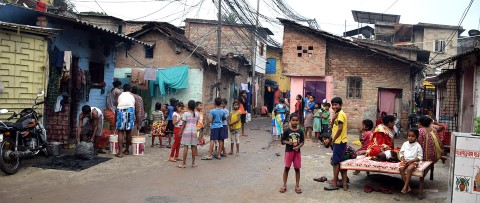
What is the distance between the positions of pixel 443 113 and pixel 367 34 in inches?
705

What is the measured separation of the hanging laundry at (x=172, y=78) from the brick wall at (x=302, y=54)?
520cm

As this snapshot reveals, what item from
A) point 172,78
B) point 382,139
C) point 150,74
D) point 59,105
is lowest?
point 382,139

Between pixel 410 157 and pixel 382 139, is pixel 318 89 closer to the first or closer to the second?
pixel 382 139

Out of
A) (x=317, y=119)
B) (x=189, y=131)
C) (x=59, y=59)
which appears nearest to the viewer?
(x=189, y=131)

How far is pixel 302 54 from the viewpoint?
19969 mm

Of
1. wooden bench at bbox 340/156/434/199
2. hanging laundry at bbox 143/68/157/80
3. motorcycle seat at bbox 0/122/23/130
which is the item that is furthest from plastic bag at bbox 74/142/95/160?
hanging laundry at bbox 143/68/157/80

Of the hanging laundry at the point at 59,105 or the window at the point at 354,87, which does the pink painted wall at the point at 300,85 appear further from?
the hanging laundry at the point at 59,105

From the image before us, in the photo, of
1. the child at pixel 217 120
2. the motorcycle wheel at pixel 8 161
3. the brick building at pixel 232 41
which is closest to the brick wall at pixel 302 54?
the brick building at pixel 232 41

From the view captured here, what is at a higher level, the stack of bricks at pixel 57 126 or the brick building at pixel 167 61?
the brick building at pixel 167 61

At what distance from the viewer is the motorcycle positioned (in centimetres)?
754

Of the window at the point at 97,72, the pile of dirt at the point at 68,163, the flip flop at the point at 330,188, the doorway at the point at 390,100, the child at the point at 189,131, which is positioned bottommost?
the flip flop at the point at 330,188

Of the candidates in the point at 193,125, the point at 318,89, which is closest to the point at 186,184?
the point at 193,125

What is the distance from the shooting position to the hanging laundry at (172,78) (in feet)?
59.2

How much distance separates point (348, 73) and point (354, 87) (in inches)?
29.3
